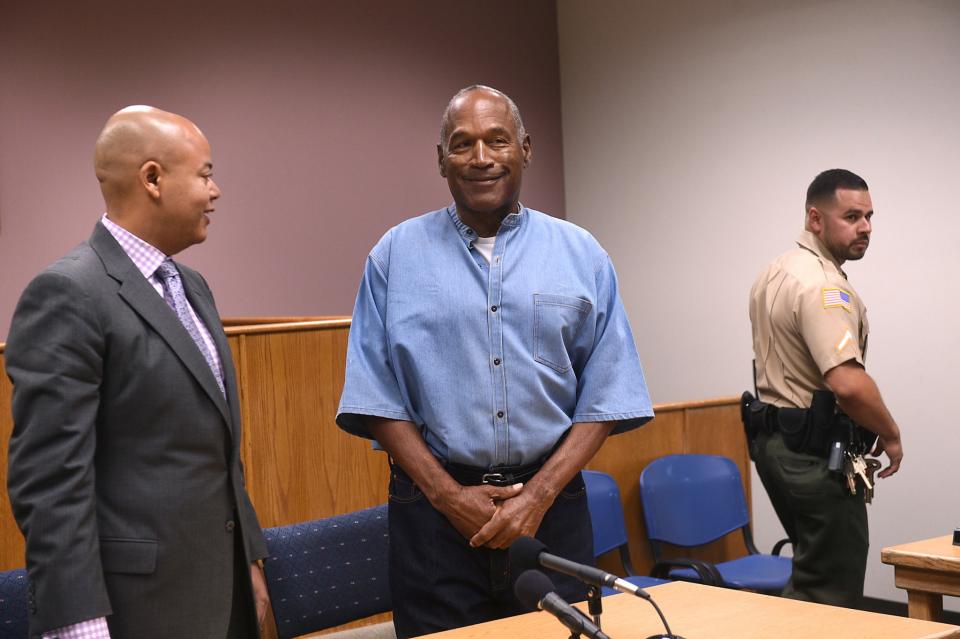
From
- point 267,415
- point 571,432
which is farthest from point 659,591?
point 267,415

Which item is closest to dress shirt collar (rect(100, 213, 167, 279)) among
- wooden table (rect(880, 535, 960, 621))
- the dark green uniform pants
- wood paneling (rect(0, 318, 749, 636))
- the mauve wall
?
wood paneling (rect(0, 318, 749, 636))

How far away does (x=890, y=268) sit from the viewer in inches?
228

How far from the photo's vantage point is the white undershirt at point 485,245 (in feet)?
7.89

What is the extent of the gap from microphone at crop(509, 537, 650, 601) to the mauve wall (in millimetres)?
4829

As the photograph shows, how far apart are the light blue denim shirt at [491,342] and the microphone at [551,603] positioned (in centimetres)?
62

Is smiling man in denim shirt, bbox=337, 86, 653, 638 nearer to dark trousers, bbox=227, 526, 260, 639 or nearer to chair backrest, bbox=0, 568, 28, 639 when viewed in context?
dark trousers, bbox=227, 526, 260, 639

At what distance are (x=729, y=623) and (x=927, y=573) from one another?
1037mm

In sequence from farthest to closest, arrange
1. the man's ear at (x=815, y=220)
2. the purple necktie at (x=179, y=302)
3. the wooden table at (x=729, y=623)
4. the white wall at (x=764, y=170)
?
the white wall at (x=764, y=170)
the man's ear at (x=815, y=220)
the purple necktie at (x=179, y=302)
the wooden table at (x=729, y=623)

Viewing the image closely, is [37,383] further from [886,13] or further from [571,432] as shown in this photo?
[886,13]

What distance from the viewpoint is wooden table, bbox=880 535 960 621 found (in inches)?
106

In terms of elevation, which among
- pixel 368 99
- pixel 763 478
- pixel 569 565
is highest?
pixel 368 99

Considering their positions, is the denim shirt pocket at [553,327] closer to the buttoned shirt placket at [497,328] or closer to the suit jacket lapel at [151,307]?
the buttoned shirt placket at [497,328]

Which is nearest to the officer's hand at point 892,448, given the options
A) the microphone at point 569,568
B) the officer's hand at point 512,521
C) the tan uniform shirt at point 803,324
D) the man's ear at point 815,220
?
the tan uniform shirt at point 803,324

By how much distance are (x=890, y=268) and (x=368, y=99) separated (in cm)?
332
